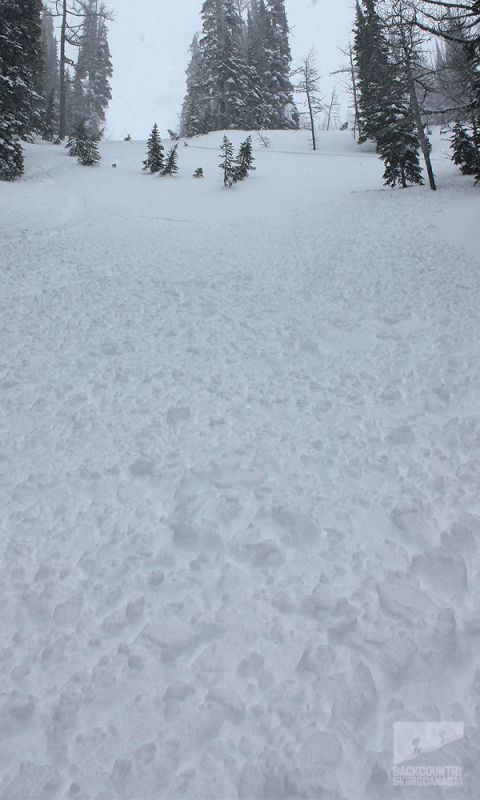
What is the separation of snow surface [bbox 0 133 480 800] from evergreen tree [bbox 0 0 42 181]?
44.9ft

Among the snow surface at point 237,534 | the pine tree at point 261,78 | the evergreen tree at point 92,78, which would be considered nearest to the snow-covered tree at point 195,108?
the pine tree at point 261,78

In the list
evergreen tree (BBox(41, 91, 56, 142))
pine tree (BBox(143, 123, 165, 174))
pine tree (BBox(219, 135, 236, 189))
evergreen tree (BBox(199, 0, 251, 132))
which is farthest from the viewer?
evergreen tree (BBox(199, 0, 251, 132))

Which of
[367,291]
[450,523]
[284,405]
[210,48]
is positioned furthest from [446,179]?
[210,48]

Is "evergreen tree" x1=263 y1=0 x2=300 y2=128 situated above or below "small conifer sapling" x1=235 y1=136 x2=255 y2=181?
above

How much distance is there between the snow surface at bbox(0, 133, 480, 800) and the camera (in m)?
2.62

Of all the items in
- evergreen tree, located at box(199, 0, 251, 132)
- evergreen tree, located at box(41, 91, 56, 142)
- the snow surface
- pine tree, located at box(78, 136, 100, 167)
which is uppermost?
evergreen tree, located at box(199, 0, 251, 132)

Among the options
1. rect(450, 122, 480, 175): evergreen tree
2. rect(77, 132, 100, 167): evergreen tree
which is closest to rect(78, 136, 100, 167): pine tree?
rect(77, 132, 100, 167): evergreen tree

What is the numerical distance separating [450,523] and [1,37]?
85.3 feet

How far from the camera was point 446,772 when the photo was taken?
2432 mm

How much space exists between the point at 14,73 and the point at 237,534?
24997 millimetres

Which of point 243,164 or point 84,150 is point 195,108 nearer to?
point 84,150

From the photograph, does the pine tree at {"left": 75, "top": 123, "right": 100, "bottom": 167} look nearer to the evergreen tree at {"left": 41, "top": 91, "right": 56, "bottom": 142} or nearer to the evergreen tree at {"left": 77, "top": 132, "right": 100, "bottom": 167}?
the evergreen tree at {"left": 77, "top": 132, "right": 100, "bottom": 167}

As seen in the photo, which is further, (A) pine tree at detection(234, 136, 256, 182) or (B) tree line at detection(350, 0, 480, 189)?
(A) pine tree at detection(234, 136, 256, 182)

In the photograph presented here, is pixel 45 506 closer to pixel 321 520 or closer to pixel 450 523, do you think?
pixel 321 520
